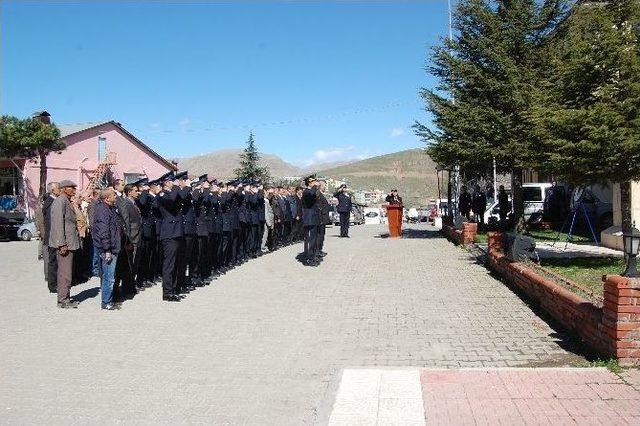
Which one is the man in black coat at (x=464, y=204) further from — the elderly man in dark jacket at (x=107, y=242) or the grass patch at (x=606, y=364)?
the grass patch at (x=606, y=364)

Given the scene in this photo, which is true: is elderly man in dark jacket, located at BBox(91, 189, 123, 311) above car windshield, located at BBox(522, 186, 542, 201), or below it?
below

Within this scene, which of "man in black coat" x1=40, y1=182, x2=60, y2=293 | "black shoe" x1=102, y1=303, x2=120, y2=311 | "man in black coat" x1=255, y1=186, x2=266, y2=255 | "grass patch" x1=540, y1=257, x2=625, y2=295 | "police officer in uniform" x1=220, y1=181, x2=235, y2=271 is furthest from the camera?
"man in black coat" x1=255, y1=186, x2=266, y2=255

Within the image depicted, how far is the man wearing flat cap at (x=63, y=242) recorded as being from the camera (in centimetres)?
934

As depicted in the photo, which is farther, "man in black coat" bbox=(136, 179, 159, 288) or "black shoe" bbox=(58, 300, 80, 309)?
"man in black coat" bbox=(136, 179, 159, 288)

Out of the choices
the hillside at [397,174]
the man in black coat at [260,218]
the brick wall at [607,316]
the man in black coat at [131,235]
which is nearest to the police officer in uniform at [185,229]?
the man in black coat at [131,235]

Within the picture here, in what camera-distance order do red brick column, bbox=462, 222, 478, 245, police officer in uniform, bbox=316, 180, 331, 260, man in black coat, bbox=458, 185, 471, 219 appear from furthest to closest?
1. man in black coat, bbox=458, 185, 471, 219
2. red brick column, bbox=462, 222, 478, 245
3. police officer in uniform, bbox=316, 180, 331, 260

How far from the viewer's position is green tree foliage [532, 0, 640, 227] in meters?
9.80

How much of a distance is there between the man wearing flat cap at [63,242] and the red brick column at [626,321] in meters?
7.41

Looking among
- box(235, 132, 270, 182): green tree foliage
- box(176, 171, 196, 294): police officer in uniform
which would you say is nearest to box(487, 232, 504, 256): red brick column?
box(176, 171, 196, 294): police officer in uniform

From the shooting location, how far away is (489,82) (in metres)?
18.9

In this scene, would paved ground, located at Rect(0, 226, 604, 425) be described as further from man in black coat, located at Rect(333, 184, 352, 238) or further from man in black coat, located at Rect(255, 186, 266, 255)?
man in black coat, located at Rect(333, 184, 352, 238)

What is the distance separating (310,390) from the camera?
17.8 feet

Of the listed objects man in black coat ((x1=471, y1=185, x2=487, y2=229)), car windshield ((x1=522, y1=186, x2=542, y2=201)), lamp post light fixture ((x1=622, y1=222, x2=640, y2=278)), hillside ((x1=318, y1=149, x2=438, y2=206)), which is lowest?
lamp post light fixture ((x1=622, y1=222, x2=640, y2=278))

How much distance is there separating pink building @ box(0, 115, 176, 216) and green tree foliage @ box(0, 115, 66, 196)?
1.53 m
